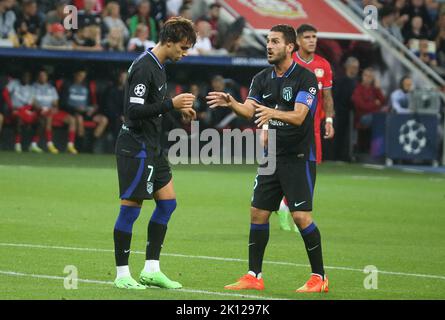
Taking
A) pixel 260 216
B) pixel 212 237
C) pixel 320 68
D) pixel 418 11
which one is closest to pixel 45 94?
pixel 418 11

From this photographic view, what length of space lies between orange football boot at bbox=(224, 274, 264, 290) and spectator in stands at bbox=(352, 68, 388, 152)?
60.7 feet

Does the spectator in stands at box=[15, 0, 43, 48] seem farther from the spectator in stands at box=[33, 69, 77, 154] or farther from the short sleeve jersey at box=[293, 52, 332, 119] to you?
the short sleeve jersey at box=[293, 52, 332, 119]

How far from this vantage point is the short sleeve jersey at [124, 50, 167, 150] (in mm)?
9531

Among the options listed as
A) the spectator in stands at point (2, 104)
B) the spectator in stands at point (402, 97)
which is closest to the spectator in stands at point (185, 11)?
the spectator in stands at point (2, 104)

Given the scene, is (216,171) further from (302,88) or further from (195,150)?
(302,88)

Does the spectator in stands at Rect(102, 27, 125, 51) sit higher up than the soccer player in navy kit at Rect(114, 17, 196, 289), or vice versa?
the spectator in stands at Rect(102, 27, 125, 51)

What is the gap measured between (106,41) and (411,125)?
7442 mm

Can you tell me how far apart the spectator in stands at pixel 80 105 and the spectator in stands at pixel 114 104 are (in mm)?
255

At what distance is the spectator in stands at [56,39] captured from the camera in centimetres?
2680

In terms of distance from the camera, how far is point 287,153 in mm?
10008

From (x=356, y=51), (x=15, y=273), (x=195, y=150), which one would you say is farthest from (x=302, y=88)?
(x=356, y=51)

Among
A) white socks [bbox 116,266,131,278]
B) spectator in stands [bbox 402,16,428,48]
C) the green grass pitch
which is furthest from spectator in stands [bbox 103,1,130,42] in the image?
white socks [bbox 116,266,131,278]

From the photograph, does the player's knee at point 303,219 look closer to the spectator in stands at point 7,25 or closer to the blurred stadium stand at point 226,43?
the blurred stadium stand at point 226,43

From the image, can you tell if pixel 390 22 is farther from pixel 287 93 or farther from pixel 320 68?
pixel 287 93
